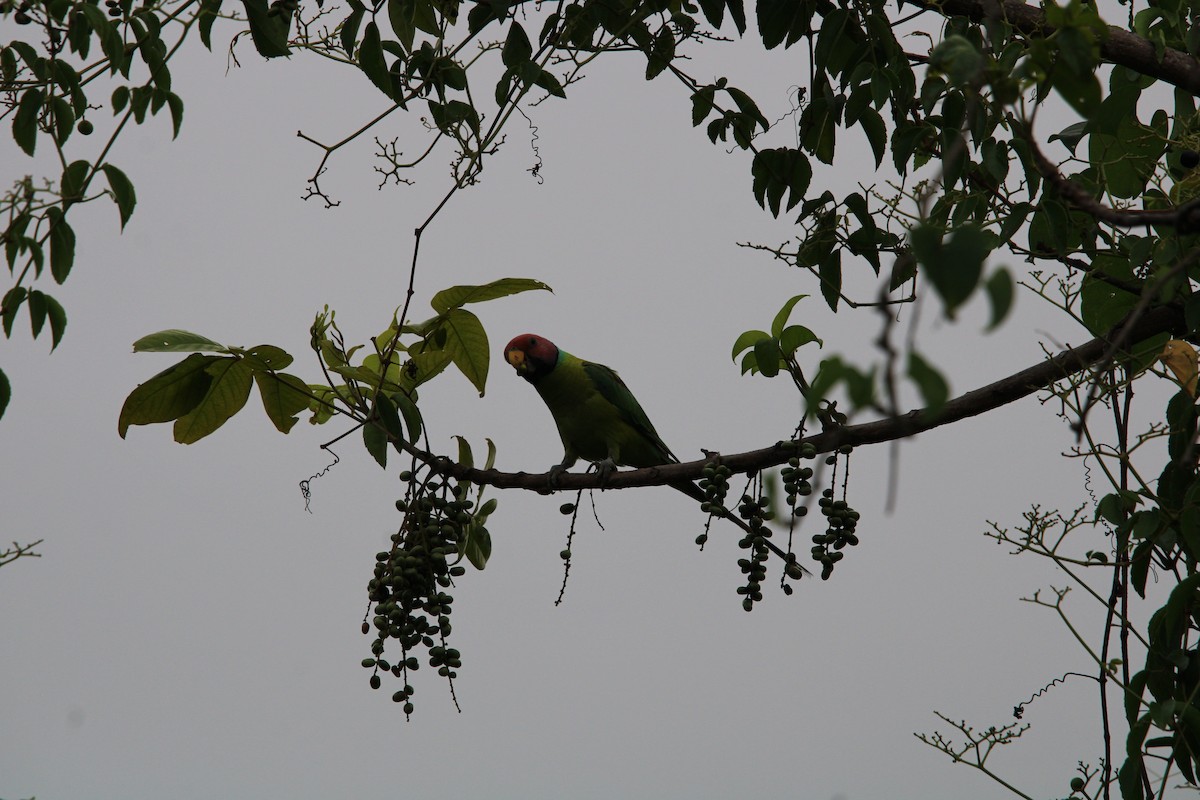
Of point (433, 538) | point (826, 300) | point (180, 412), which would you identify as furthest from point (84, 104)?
point (826, 300)

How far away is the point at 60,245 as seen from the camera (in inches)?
56.2

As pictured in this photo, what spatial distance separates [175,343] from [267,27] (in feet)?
2.06

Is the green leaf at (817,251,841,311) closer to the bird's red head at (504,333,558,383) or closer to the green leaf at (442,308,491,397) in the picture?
the green leaf at (442,308,491,397)

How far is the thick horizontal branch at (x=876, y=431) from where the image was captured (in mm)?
1703

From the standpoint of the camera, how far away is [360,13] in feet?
5.96

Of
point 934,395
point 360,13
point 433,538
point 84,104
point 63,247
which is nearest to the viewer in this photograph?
point 934,395

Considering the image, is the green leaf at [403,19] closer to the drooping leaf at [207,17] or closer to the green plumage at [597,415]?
the drooping leaf at [207,17]

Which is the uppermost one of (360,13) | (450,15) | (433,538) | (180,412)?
(450,15)

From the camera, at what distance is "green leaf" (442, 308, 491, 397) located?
221 cm

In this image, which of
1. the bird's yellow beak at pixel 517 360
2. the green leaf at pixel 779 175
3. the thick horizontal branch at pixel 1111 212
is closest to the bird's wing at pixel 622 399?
the bird's yellow beak at pixel 517 360

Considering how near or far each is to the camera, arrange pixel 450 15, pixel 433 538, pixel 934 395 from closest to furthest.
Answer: pixel 934 395, pixel 433 538, pixel 450 15

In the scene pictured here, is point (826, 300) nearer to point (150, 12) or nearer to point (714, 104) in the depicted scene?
point (714, 104)

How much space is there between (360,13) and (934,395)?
1580 millimetres

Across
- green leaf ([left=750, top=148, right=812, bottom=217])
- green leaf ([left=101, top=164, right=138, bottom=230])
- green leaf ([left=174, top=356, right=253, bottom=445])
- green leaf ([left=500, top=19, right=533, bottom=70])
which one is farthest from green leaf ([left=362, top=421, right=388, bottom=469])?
green leaf ([left=750, top=148, right=812, bottom=217])
